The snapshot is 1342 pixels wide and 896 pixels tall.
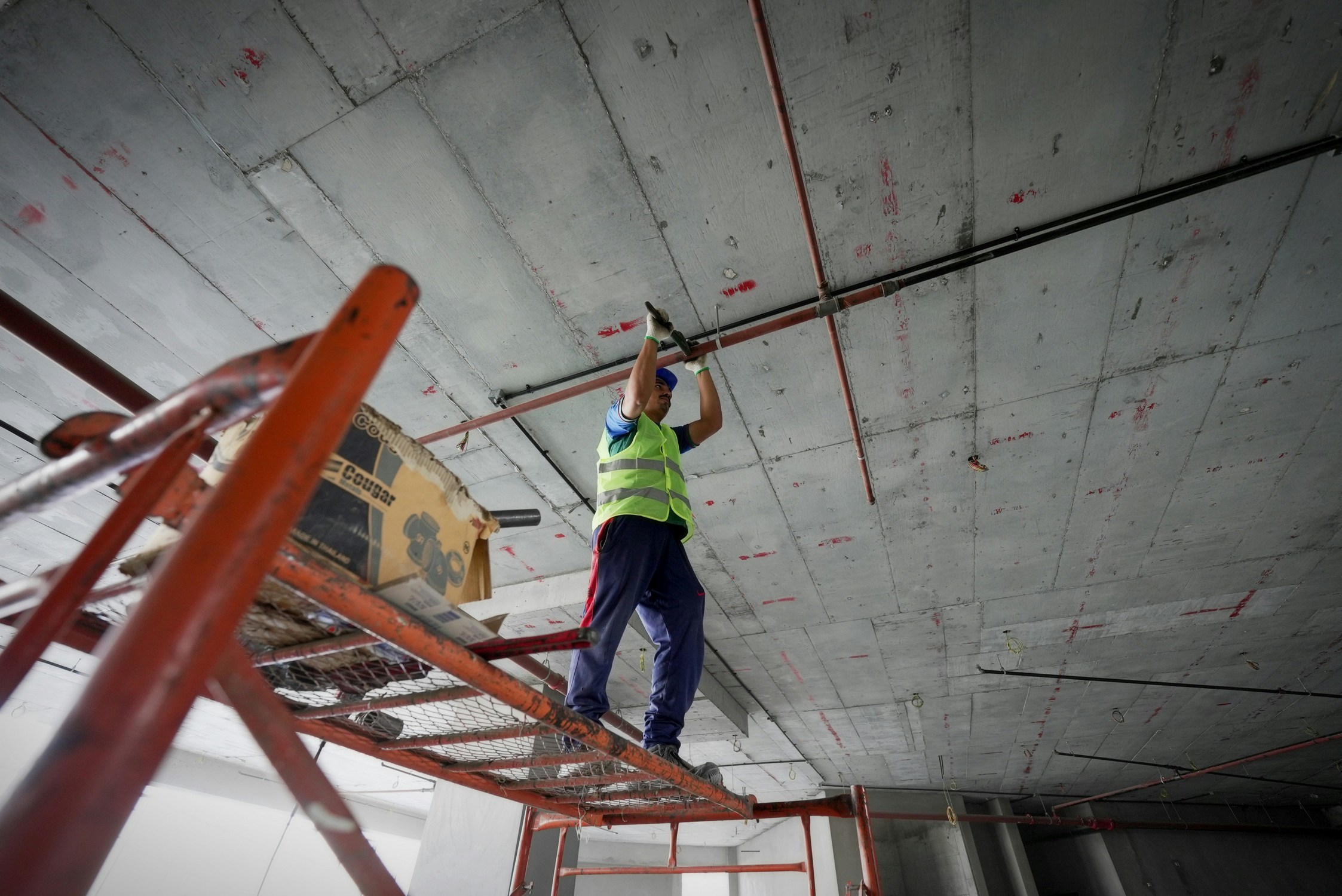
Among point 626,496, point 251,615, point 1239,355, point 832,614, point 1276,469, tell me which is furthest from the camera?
point 832,614

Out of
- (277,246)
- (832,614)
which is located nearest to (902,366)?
(832,614)

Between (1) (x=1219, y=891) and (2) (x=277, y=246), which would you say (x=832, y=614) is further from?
(1) (x=1219, y=891)

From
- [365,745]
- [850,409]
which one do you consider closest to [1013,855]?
[850,409]

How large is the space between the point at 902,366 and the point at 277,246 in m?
3.32

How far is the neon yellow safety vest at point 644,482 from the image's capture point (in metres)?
2.41

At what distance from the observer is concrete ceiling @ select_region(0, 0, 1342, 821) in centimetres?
225

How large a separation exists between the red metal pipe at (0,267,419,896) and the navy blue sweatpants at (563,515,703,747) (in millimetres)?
1458

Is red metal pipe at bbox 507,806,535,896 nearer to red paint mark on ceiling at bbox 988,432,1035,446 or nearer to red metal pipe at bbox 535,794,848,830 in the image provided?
red metal pipe at bbox 535,794,848,830

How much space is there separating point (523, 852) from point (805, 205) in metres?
3.58

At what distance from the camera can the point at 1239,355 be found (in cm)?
332

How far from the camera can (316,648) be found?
1.30m

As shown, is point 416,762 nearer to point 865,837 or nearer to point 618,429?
point 618,429

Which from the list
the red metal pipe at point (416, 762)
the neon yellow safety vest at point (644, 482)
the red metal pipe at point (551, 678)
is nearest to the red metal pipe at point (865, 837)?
the red metal pipe at point (551, 678)

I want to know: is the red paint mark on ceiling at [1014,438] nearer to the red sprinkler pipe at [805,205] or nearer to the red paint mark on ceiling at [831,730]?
the red sprinkler pipe at [805,205]
